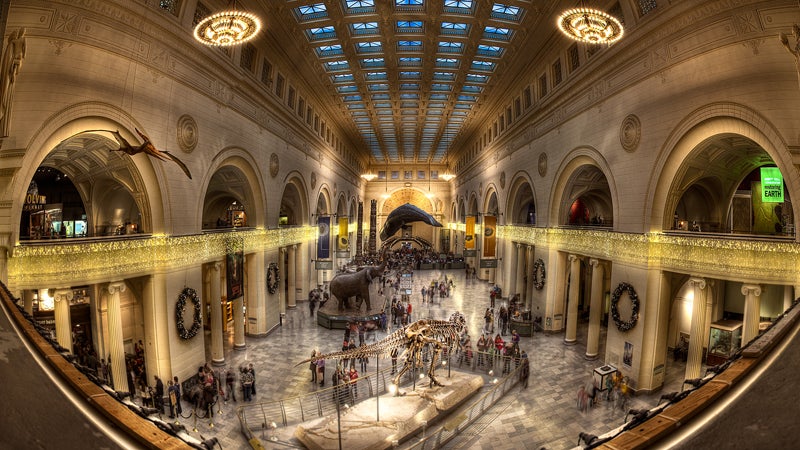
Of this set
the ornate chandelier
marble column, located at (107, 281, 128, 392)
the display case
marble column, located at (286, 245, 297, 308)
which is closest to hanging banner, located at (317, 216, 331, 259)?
marble column, located at (286, 245, 297, 308)

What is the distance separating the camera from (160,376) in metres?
10.6

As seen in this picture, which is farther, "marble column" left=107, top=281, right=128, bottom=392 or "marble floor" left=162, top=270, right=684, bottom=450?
"marble column" left=107, top=281, right=128, bottom=392

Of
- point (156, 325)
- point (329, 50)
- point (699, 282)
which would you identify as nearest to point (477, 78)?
point (329, 50)

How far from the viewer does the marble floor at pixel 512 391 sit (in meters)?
8.95

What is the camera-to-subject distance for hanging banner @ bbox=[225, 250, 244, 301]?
1289cm

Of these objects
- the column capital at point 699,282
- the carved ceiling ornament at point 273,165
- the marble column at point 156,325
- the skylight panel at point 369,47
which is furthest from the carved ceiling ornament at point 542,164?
the marble column at point 156,325

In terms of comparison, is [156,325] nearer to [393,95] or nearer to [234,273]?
[234,273]

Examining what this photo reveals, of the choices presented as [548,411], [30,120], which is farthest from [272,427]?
[30,120]

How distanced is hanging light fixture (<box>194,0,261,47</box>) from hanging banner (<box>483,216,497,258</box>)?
15.2 m

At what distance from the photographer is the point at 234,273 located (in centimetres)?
1323

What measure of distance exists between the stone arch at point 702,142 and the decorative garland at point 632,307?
6.83ft

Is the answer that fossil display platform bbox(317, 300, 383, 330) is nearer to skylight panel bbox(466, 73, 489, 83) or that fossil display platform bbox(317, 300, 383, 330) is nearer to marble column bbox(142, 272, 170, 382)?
marble column bbox(142, 272, 170, 382)

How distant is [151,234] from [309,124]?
13.5 m

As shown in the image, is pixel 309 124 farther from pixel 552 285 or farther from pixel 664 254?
pixel 664 254
